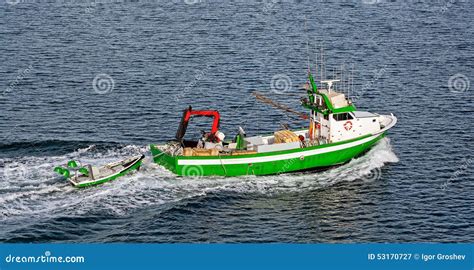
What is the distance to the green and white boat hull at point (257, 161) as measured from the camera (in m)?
80.9

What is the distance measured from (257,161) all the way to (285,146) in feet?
11.5

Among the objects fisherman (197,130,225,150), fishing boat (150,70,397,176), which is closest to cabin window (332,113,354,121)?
fishing boat (150,70,397,176)

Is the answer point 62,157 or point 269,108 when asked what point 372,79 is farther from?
point 62,157

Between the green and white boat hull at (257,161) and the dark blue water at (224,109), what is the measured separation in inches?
41.6

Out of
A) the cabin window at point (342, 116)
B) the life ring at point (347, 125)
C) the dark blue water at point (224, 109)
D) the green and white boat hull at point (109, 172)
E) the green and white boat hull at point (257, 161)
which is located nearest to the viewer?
the dark blue water at point (224, 109)
